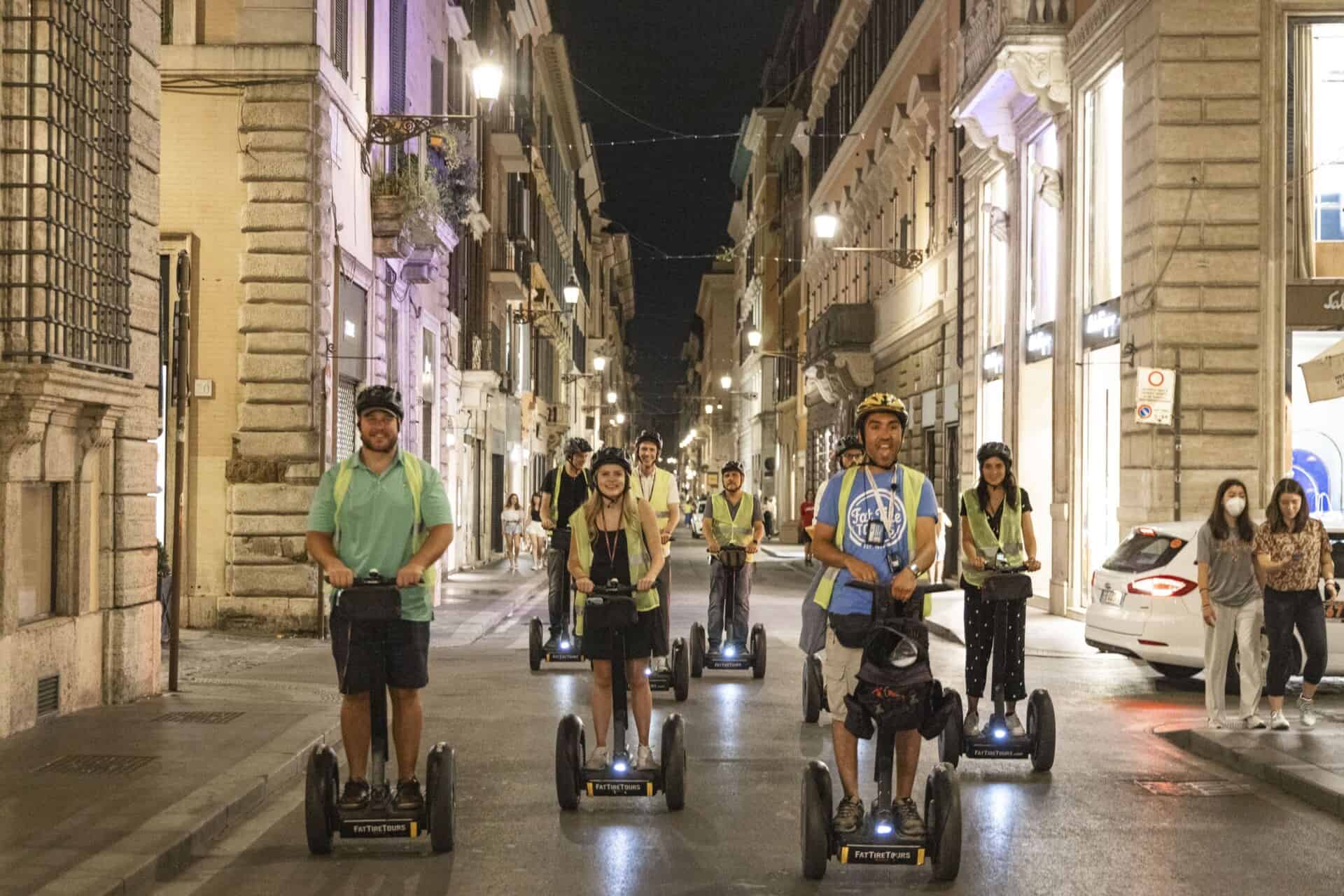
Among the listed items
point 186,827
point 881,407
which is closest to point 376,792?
point 186,827

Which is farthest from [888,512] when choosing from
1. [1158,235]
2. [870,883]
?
[1158,235]

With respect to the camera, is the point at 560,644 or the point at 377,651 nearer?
the point at 377,651

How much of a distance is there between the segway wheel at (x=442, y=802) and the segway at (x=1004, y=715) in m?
3.24

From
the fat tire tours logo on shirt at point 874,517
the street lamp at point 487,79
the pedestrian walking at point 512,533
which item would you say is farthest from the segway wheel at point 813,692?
the pedestrian walking at point 512,533

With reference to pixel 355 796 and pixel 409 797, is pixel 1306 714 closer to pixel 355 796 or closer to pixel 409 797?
pixel 409 797

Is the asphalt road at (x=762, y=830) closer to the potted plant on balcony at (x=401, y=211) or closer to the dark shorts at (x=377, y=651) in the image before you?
the dark shorts at (x=377, y=651)

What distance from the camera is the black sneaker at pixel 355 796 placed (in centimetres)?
722

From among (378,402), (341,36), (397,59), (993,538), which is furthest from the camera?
(397,59)

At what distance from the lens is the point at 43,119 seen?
34.9 feet

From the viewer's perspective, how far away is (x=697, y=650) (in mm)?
14227

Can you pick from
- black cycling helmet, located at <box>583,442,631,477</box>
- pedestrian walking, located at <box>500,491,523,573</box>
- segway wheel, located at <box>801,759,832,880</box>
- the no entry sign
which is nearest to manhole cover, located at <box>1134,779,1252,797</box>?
segway wheel, located at <box>801,759,832,880</box>

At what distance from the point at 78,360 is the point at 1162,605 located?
334 inches

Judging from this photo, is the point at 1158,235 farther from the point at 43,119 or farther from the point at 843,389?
the point at 843,389

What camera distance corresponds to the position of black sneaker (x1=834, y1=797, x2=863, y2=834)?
6716mm
